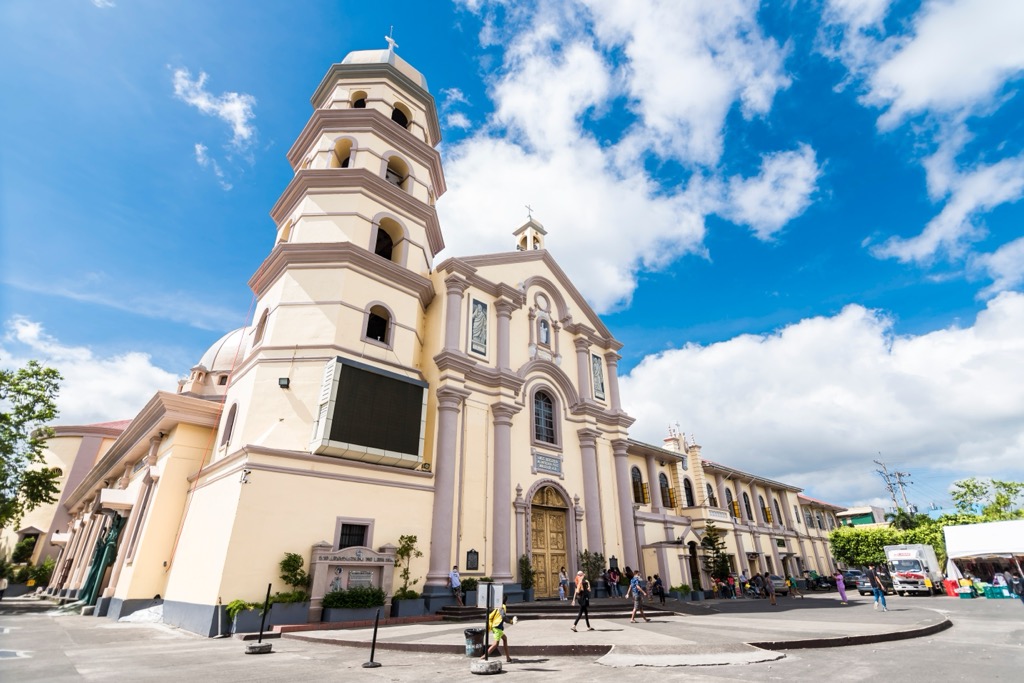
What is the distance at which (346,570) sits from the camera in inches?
541

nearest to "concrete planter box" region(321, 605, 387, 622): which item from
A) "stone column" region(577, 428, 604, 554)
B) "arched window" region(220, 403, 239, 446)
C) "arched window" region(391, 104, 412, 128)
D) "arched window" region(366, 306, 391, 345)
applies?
"arched window" region(220, 403, 239, 446)

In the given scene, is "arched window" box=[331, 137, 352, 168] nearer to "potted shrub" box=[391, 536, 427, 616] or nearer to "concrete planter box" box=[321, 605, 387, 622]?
"potted shrub" box=[391, 536, 427, 616]

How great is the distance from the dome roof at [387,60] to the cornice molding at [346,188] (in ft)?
23.1

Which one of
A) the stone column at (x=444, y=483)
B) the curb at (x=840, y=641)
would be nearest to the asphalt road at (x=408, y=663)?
the curb at (x=840, y=641)

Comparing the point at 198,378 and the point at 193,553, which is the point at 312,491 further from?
the point at 198,378

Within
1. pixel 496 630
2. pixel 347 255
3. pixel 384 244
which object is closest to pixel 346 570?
pixel 496 630

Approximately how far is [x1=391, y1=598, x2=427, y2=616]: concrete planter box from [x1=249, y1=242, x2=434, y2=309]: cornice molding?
34.7ft

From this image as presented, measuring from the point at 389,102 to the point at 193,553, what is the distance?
739 inches

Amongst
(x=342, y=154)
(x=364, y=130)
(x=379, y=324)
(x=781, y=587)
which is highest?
(x=364, y=130)

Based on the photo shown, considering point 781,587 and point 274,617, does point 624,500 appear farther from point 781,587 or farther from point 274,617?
point 781,587

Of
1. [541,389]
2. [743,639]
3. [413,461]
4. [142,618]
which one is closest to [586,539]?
[541,389]

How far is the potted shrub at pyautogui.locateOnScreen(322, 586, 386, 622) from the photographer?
1295cm

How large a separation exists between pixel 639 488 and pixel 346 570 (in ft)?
60.0

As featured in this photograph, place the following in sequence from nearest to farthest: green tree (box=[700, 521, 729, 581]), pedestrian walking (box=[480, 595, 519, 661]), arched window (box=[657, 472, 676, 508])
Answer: pedestrian walking (box=[480, 595, 519, 661]) → green tree (box=[700, 521, 729, 581]) → arched window (box=[657, 472, 676, 508])
